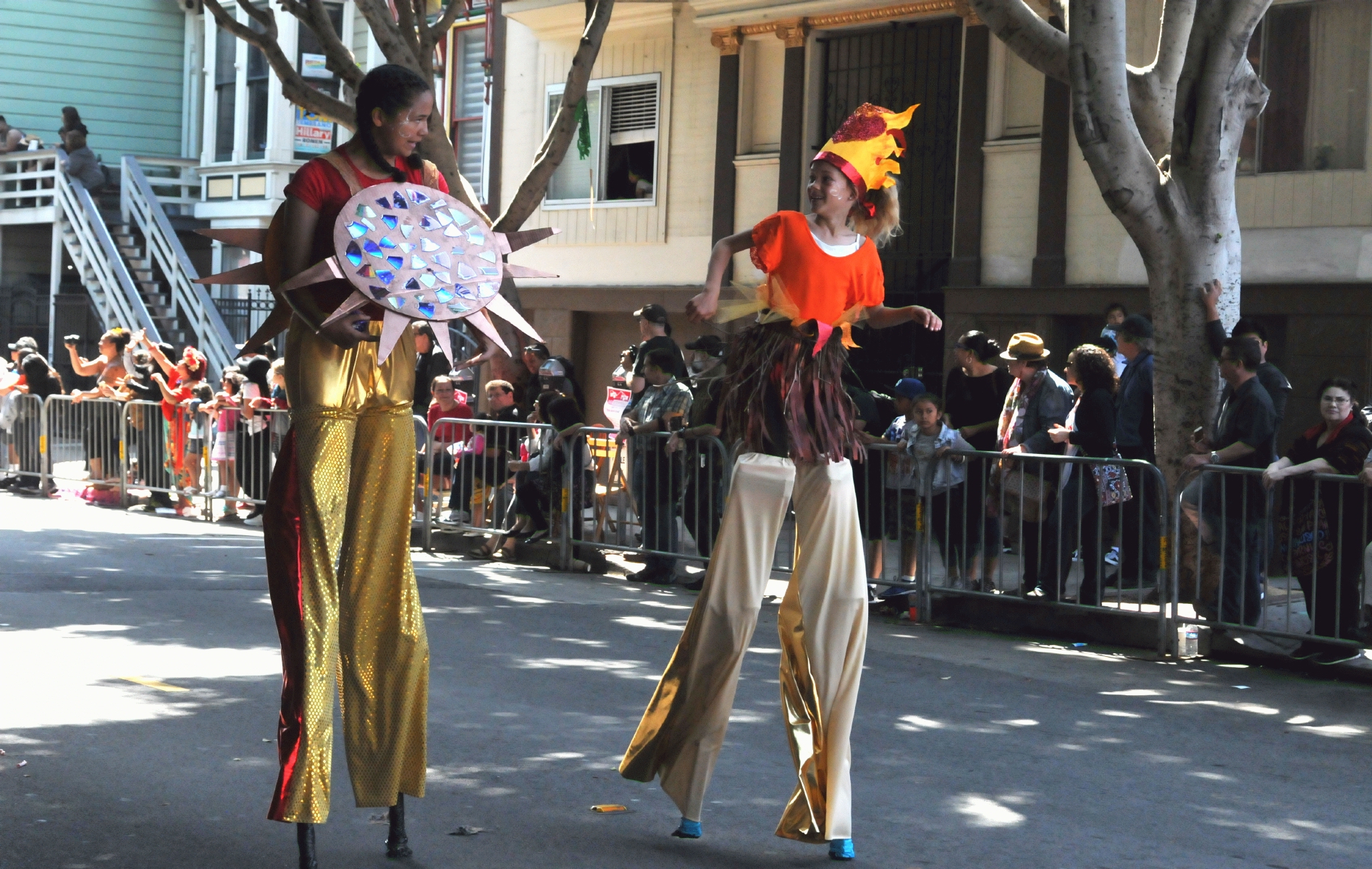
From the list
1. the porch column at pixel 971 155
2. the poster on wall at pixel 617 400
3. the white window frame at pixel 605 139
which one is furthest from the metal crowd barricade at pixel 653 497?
the white window frame at pixel 605 139

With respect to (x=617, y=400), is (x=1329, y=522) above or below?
below

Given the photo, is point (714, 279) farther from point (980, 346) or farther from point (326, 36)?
point (326, 36)

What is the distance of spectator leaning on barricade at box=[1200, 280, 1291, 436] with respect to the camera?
30.9ft

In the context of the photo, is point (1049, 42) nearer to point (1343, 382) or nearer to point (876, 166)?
point (1343, 382)

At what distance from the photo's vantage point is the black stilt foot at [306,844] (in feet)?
15.0

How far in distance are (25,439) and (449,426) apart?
7.04 metres

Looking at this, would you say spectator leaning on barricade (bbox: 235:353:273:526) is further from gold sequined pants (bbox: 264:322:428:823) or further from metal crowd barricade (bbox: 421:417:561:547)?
gold sequined pants (bbox: 264:322:428:823)

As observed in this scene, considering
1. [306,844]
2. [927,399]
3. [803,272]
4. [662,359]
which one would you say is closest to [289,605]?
[306,844]

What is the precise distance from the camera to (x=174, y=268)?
26.9 meters

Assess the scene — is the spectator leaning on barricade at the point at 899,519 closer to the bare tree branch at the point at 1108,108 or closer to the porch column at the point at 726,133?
the bare tree branch at the point at 1108,108

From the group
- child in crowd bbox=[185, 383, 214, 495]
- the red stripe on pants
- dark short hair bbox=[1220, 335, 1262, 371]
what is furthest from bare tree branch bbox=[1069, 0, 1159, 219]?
child in crowd bbox=[185, 383, 214, 495]

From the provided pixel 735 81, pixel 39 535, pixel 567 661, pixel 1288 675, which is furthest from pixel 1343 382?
pixel 735 81

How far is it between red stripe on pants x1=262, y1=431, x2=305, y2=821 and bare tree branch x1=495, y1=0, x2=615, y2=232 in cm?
1081

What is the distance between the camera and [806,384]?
5145 millimetres
